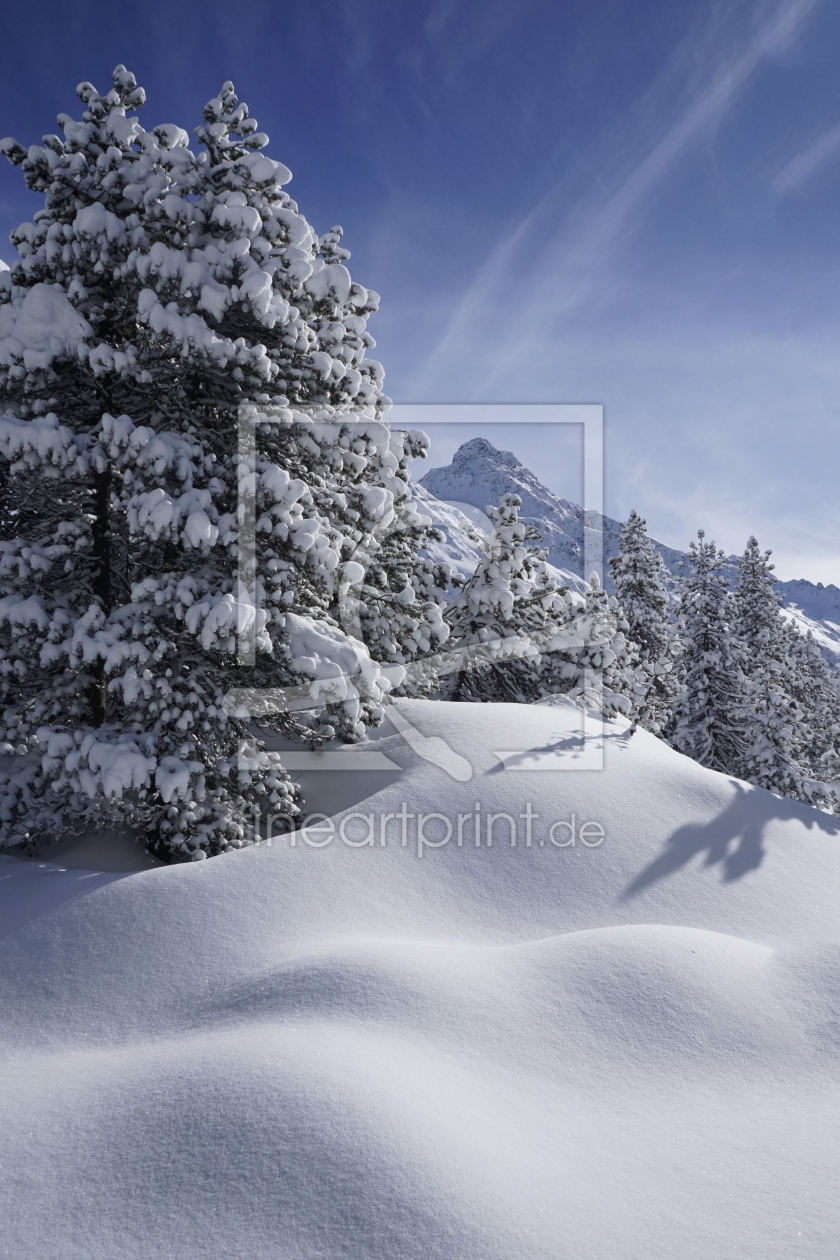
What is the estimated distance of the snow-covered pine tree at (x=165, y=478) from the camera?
763 centimetres

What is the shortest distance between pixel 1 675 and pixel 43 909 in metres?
3.26

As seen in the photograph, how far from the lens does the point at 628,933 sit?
580cm

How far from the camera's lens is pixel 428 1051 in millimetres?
4172

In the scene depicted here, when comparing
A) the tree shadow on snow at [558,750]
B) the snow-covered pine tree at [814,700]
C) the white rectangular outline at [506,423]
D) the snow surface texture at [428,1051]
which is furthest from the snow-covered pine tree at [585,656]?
the snow-covered pine tree at [814,700]

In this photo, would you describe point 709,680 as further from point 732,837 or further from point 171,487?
point 171,487

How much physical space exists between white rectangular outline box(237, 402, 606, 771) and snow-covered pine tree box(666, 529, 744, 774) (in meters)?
12.2

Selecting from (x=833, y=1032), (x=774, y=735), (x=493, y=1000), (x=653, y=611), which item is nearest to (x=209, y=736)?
(x=493, y=1000)

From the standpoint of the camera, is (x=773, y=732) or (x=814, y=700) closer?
(x=773, y=732)

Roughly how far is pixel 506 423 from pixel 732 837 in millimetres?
6950

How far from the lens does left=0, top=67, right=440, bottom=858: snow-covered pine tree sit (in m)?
7.63

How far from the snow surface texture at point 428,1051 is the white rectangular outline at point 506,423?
173 centimetres

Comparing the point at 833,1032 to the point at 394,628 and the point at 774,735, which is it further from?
the point at 774,735

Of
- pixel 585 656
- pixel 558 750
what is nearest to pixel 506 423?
pixel 558 750

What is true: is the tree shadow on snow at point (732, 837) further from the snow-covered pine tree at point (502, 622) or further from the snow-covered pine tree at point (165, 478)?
the snow-covered pine tree at point (502, 622)
